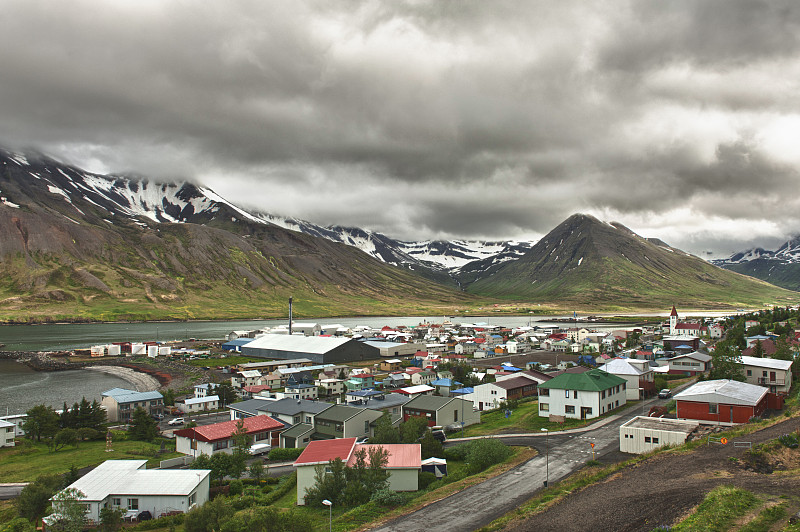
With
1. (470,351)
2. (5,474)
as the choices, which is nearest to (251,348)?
(470,351)

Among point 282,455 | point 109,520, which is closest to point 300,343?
point 282,455

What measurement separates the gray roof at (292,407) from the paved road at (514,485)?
16.8 meters

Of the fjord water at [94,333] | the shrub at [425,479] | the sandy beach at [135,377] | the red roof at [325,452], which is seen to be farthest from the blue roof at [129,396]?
the fjord water at [94,333]

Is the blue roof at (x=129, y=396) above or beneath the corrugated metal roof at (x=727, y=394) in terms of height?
beneath

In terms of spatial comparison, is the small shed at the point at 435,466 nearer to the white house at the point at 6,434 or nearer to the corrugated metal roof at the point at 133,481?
the corrugated metal roof at the point at 133,481

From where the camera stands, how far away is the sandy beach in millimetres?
74194

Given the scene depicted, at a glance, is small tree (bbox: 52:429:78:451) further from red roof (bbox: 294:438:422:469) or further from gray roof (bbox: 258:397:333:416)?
red roof (bbox: 294:438:422:469)

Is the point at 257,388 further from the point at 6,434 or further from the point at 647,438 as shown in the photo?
the point at 647,438

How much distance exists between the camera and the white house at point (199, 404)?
182 ft

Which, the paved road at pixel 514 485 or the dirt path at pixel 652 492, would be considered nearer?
the dirt path at pixel 652 492

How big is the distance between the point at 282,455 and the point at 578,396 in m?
23.0

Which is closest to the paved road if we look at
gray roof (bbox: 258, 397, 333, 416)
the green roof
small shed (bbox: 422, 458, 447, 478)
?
the green roof

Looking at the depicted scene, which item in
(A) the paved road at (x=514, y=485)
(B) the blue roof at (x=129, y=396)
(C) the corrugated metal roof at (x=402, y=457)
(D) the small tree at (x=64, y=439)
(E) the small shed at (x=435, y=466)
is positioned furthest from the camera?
(B) the blue roof at (x=129, y=396)

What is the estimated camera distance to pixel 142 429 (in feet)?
147
